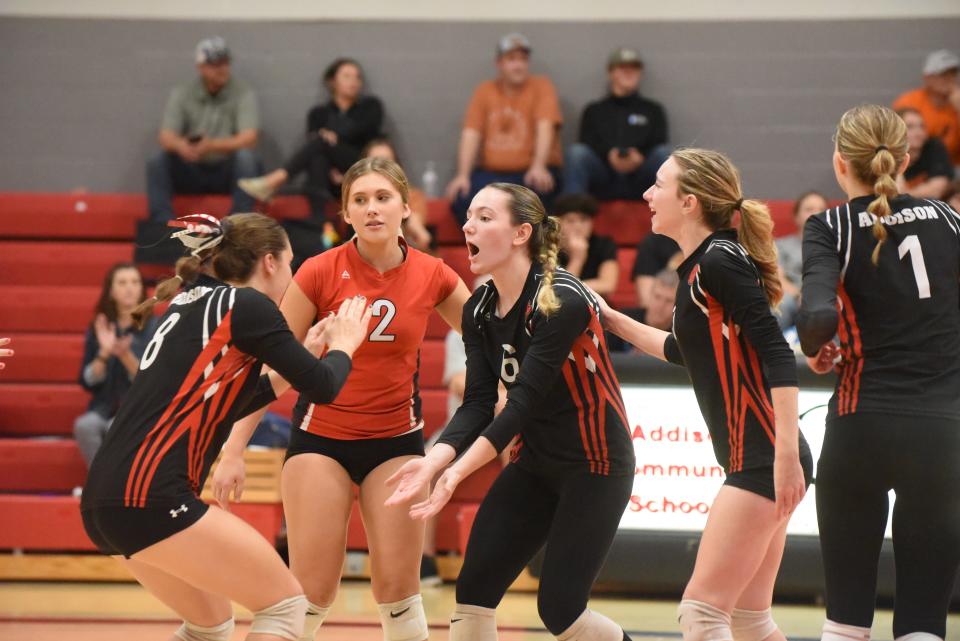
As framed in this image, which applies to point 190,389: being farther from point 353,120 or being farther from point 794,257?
point 353,120

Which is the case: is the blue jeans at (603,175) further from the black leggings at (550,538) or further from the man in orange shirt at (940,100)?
the black leggings at (550,538)

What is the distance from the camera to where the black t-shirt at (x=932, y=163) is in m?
9.05

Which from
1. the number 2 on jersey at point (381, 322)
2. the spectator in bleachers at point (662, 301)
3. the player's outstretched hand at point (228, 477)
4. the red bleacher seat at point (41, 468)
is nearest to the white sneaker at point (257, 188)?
the red bleacher seat at point (41, 468)

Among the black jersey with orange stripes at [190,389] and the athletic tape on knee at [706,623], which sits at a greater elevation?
the black jersey with orange stripes at [190,389]

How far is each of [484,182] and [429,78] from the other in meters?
1.55

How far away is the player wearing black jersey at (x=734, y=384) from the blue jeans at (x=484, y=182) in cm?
595

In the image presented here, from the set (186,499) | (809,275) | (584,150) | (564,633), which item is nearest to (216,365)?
(186,499)

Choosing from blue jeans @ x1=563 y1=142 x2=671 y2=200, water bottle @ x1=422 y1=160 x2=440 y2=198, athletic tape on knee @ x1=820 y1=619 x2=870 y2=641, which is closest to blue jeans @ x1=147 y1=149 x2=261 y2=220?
water bottle @ x1=422 y1=160 x2=440 y2=198

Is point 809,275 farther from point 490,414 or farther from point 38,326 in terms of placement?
point 38,326

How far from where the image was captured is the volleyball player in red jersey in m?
4.12

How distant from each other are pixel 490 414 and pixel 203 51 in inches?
273

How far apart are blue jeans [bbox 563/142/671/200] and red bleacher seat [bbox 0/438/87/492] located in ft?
13.6

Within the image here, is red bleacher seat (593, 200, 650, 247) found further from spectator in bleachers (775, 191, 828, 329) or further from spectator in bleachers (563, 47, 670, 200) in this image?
spectator in bleachers (775, 191, 828, 329)

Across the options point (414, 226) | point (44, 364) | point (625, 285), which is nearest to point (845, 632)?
point (414, 226)
